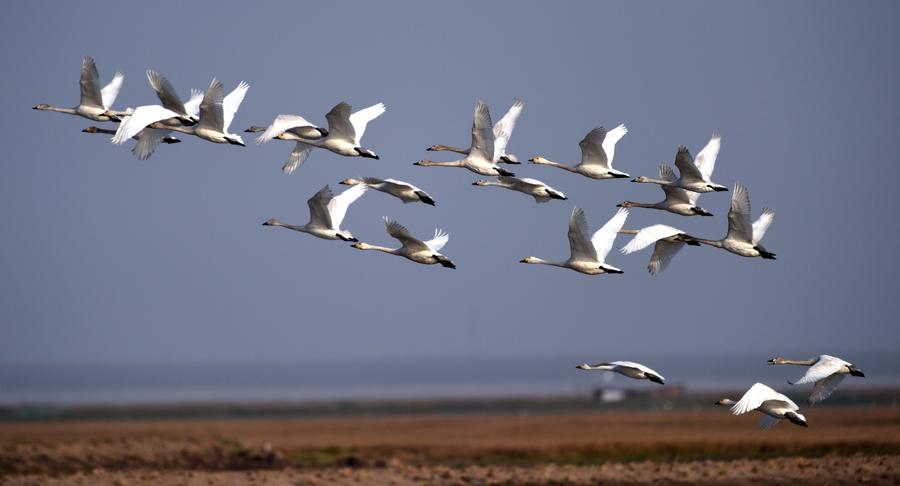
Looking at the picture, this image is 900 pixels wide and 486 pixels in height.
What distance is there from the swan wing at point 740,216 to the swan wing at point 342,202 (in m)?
8.41

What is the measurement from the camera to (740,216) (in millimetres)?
27188

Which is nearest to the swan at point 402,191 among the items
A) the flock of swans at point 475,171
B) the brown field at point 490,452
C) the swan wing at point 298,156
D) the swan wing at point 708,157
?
the flock of swans at point 475,171

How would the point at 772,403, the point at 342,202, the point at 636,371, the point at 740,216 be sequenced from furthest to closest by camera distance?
the point at 342,202 → the point at 740,216 → the point at 636,371 → the point at 772,403

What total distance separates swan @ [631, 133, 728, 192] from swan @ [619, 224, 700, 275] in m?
1.18

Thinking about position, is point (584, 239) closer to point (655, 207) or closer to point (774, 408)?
point (655, 207)

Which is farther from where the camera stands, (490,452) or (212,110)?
(490,452)

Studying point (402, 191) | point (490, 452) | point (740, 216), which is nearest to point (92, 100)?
point (402, 191)

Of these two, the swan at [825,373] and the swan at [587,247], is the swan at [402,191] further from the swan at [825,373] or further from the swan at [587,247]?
the swan at [825,373]

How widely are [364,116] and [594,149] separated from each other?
5726 mm

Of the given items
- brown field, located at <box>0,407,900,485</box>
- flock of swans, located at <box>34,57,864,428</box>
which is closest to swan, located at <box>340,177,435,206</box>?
flock of swans, located at <box>34,57,864,428</box>

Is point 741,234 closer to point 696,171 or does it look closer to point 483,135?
point 696,171

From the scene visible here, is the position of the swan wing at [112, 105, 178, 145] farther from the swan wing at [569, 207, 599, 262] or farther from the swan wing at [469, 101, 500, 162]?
the swan wing at [569, 207, 599, 262]

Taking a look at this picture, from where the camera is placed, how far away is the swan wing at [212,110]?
2809cm

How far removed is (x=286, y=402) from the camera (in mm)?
106750
